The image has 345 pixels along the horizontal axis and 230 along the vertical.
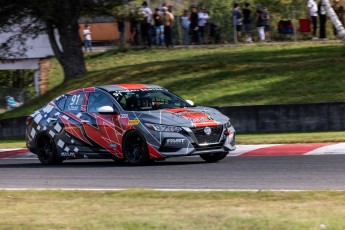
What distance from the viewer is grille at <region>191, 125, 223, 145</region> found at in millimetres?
14227

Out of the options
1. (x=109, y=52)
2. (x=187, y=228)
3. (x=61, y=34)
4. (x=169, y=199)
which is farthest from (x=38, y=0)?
(x=187, y=228)

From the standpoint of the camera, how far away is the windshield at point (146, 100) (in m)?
15.1

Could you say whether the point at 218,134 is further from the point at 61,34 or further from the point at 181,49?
the point at 181,49

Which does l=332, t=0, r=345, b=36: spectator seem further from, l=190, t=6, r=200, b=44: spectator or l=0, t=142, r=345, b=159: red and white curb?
l=0, t=142, r=345, b=159: red and white curb

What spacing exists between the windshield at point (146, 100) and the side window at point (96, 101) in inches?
6.7

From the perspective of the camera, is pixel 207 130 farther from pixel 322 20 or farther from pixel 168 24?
pixel 322 20

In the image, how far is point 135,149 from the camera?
48.5ft

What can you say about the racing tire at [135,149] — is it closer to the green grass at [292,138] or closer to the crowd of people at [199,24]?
the green grass at [292,138]

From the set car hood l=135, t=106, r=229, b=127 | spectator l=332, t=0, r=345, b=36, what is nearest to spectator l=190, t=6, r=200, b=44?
spectator l=332, t=0, r=345, b=36

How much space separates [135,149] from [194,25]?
23.3 metres

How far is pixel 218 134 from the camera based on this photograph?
14.5 meters

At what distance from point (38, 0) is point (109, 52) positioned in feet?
38.1

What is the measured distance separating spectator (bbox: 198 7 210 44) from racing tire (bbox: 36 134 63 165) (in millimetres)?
20990

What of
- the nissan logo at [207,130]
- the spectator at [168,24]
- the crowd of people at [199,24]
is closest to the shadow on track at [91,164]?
the nissan logo at [207,130]
